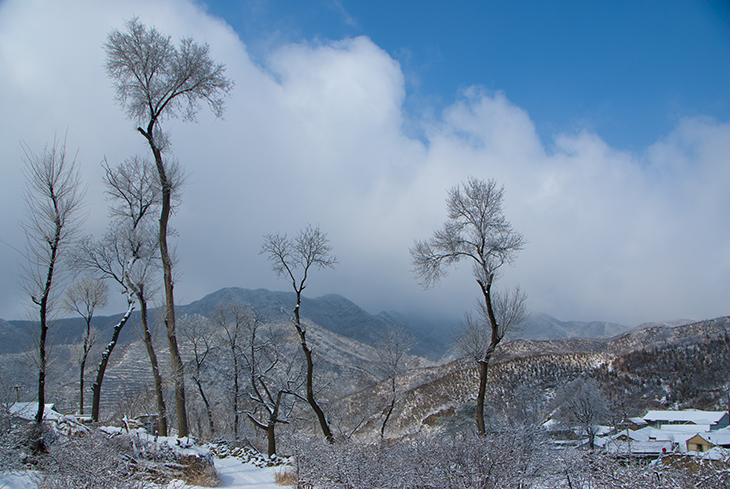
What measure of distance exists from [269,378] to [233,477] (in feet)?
32.1

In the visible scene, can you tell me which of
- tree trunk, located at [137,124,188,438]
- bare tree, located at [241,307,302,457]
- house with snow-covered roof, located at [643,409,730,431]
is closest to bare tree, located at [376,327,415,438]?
bare tree, located at [241,307,302,457]

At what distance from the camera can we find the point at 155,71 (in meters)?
12.4

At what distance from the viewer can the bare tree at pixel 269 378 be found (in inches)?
707

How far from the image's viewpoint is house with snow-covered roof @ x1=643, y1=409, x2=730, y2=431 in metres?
61.4

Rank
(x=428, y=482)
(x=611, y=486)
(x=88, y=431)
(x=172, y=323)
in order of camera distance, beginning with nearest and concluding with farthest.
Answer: (x=611, y=486)
(x=428, y=482)
(x=88, y=431)
(x=172, y=323)

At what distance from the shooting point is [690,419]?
63969 millimetres

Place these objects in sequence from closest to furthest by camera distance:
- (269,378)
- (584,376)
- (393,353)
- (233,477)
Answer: (233,477), (269,378), (393,353), (584,376)

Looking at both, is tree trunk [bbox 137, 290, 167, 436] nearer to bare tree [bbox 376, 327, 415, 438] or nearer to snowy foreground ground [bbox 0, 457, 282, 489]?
snowy foreground ground [bbox 0, 457, 282, 489]

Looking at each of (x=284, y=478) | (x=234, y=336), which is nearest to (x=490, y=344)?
(x=284, y=478)

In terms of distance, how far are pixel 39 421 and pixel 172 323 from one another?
12.9 ft

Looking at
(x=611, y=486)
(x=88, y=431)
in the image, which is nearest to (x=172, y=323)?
(x=88, y=431)

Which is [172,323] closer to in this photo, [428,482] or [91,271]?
[91,271]

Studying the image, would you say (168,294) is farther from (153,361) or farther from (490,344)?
(490,344)

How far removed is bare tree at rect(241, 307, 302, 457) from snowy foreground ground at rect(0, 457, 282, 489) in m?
4.27
